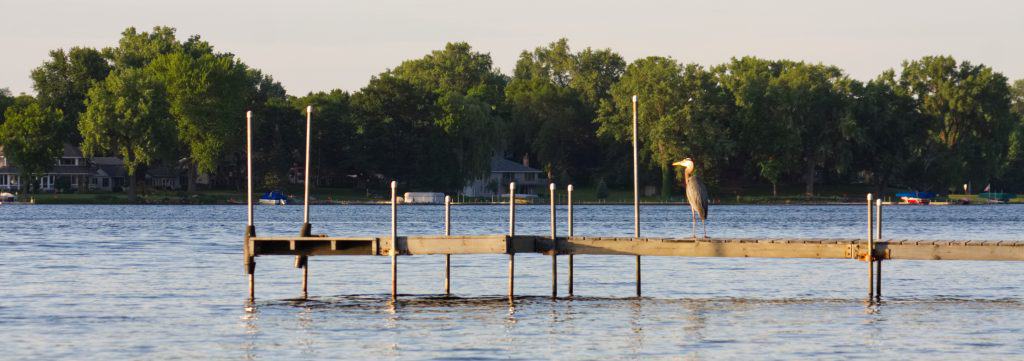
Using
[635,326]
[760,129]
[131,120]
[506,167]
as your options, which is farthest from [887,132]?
[635,326]

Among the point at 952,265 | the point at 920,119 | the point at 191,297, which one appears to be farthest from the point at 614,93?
the point at 191,297

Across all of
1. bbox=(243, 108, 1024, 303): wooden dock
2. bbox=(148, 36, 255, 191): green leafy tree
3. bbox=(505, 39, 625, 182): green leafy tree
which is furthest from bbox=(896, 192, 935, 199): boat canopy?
bbox=(243, 108, 1024, 303): wooden dock

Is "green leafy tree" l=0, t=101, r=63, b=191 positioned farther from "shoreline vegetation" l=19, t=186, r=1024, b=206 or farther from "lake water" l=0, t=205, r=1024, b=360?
"lake water" l=0, t=205, r=1024, b=360

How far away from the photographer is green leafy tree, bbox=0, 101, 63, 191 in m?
145

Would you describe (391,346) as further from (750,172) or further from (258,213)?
(750,172)

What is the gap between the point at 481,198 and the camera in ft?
558

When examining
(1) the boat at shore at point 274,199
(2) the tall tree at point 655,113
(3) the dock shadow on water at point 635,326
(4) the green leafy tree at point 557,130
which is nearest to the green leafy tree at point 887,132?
(2) the tall tree at point 655,113

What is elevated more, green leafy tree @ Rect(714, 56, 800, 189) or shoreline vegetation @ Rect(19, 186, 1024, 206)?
green leafy tree @ Rect(714, 56, 800, 189)

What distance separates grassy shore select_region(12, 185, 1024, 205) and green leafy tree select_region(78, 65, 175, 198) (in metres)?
7.30

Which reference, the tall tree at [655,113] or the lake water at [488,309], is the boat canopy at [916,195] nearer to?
the tall tree at [655,113]

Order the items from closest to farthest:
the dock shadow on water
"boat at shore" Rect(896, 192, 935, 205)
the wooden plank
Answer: the dock shadow on water, the wooden plank, "boat at shore" Rect(896, 192, 935, 205)

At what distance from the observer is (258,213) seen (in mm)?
133875

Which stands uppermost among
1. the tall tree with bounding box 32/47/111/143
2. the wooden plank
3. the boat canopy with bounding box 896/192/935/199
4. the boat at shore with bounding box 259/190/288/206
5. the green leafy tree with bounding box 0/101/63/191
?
the tall tree with bounding box 32/47/111/143

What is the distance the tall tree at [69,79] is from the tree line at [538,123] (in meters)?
0.19
